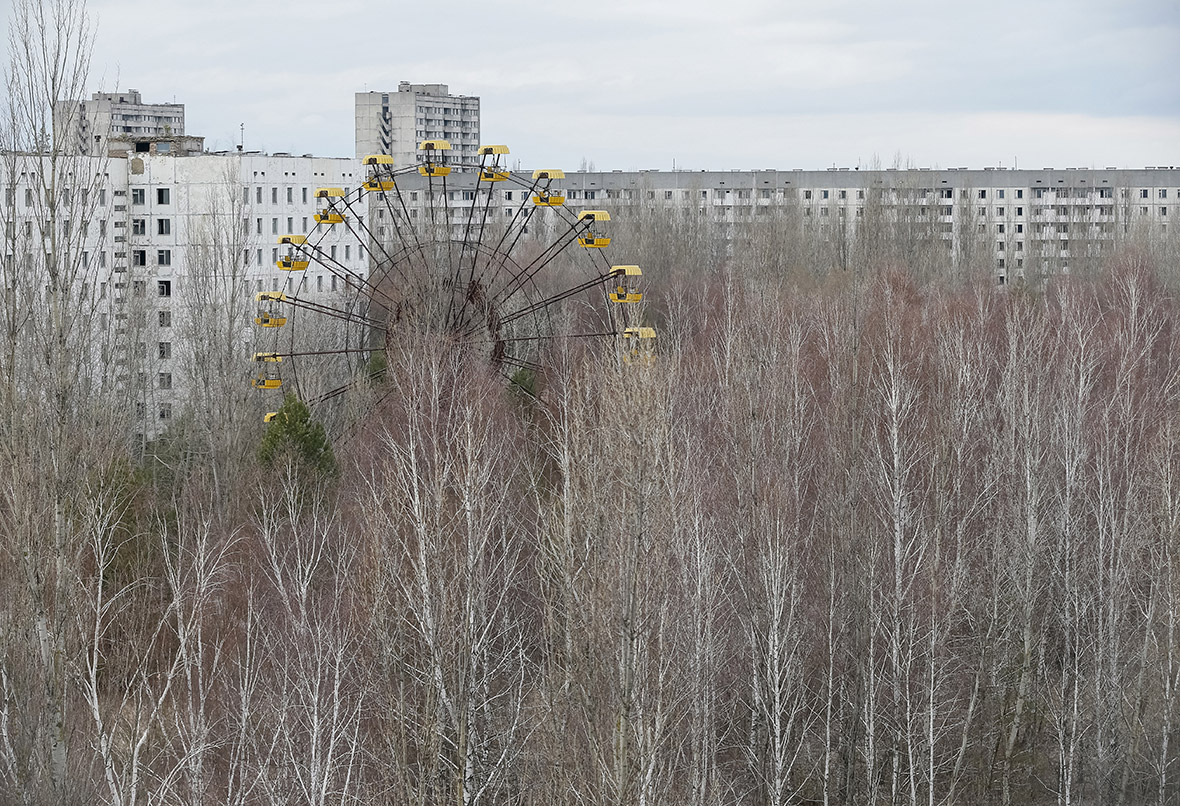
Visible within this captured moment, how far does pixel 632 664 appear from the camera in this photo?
11.4 m

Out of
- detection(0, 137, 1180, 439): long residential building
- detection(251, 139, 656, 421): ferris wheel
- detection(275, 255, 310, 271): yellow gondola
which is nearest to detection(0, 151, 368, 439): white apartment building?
detection(0, 137, 1180, 439): long residential building

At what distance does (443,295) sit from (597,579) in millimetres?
9198

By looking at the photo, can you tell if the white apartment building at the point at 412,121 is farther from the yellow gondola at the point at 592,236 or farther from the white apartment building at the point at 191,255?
the yellow gondola at the point at 592,236

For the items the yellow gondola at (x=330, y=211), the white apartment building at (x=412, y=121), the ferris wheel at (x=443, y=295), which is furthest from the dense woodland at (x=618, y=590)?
the white apartment building at (x=412, y=121)

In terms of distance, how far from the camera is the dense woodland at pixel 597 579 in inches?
471

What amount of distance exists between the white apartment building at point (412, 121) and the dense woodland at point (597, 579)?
144 ft

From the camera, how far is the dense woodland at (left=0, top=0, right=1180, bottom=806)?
12.0 m

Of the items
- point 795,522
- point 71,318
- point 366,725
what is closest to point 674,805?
point 366,725

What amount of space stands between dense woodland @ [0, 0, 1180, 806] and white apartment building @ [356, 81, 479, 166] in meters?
44.0

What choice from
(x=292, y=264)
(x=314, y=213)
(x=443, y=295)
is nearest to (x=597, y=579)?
A: (x=443, y=295)

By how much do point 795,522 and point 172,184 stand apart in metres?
28.2

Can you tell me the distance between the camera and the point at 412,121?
8394 centimetres

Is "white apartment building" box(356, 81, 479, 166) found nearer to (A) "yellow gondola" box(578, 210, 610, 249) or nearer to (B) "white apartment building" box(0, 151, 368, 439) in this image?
(B) "white apartment building" box(0, 151, 368, 439)

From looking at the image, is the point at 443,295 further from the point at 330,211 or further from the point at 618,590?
the point at 618,590
